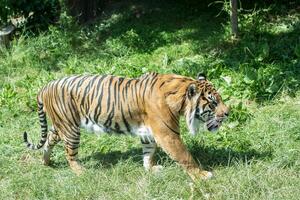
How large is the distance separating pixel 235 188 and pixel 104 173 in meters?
1.27

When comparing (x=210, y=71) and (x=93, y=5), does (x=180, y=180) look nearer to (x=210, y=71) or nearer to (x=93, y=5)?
(x=210, y=71)

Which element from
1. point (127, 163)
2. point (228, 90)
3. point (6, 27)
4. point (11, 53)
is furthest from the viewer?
point (6, 27)

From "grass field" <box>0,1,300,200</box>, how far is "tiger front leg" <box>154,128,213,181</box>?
10 centimetres

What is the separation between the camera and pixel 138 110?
Result: 500 cm

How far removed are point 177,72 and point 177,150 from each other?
8.34ft

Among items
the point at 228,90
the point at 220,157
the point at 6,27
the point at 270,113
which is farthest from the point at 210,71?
A: the point at 6,27

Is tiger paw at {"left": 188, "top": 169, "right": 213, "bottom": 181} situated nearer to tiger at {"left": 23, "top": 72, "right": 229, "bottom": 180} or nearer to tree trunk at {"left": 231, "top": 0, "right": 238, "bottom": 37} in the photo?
tiger at {"left": 23, "top": 72, "right": 229, "bottom": 180}

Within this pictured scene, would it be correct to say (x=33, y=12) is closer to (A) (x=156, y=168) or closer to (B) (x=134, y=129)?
(B) (x=134, y=129)

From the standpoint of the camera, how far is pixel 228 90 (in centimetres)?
670

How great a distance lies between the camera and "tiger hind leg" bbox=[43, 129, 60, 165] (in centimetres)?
550

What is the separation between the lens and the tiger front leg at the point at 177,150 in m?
4.83

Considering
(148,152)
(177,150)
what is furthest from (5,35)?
(177,150)

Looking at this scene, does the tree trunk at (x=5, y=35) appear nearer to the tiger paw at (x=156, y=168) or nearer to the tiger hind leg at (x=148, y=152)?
the tiger hind leg at (x=148, y=152)

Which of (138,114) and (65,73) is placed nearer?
(138,114)
